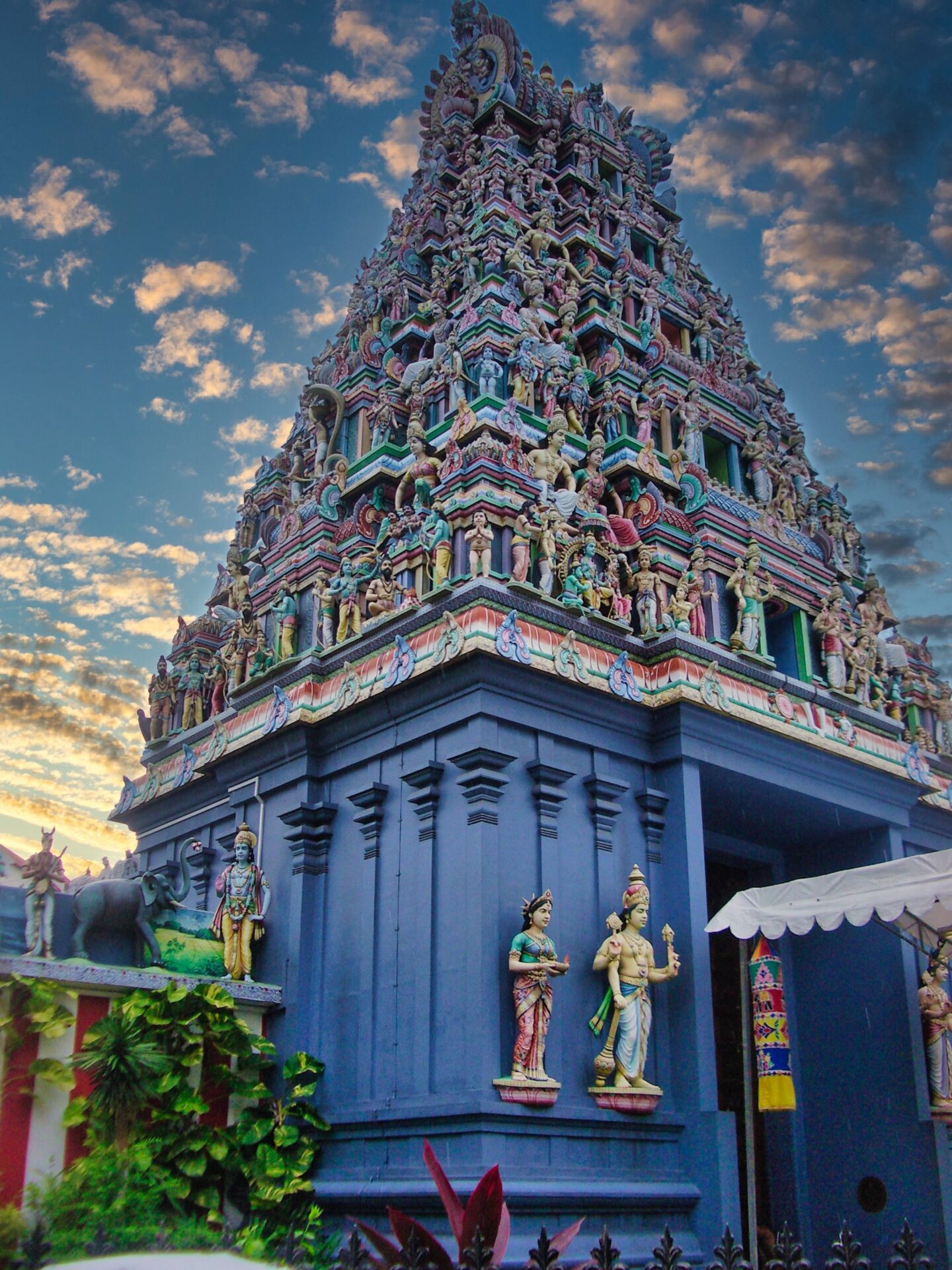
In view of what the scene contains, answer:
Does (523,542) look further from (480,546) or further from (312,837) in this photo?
(312,837)

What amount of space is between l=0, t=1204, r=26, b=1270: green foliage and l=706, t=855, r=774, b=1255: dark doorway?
9.53 m

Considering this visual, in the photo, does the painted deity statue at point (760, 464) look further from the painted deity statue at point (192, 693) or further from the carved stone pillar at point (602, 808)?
the painted deity statue at point (192, 693)

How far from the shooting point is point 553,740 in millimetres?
14117

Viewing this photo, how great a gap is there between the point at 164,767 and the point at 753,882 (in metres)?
9.72

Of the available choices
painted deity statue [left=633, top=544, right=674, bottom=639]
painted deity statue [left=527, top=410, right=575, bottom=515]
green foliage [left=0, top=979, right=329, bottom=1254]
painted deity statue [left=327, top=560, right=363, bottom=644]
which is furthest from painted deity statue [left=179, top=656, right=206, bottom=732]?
painted deity statue [left=633, top=544, right=674, bottom=639]

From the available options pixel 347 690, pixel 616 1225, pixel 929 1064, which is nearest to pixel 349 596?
pixel 347 690

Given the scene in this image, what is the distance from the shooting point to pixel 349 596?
54.7 feet

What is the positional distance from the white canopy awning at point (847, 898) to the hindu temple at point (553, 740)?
1.26m

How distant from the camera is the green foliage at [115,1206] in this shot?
1000 cm

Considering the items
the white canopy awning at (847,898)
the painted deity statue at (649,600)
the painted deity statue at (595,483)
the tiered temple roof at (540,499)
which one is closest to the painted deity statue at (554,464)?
the tiered temple roof at (540,499)

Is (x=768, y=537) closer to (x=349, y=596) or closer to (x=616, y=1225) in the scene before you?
(x=349, y=596)

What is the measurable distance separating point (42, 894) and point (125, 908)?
1.02 meters

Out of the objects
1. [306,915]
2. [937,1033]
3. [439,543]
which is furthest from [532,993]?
[937,1033]

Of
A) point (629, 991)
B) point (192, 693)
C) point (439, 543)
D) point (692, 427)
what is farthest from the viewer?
point (192, 693)
